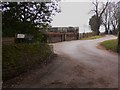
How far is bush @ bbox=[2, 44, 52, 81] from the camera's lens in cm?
1132

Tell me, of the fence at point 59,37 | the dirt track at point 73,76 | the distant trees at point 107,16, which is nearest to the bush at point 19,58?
the dirt track at point 73,76

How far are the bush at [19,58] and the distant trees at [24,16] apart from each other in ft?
3.30

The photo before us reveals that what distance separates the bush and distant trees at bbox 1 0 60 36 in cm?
100

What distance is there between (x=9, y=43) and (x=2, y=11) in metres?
1.79

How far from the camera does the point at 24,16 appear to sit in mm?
13875

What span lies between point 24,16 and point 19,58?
9.32 ft

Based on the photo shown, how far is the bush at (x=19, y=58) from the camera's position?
11.3m

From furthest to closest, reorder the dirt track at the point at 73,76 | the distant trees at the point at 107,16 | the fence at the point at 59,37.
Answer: the distant trees at the point at 107,16
the fence at the point at 59,37
the dirt track at the point at 73,76

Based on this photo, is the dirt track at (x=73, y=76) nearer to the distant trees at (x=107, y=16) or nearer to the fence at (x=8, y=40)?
the fence at (x=8, y=40)

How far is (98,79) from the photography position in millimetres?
11102

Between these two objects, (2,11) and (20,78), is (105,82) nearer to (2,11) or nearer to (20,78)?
(20,78)

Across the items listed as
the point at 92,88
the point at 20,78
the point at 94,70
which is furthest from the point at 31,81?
the point at 94,70

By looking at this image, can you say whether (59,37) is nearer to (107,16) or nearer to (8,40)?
(8,40)

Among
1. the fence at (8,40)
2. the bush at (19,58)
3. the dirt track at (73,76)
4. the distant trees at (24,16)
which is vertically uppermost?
the distant trees at (24,16)
